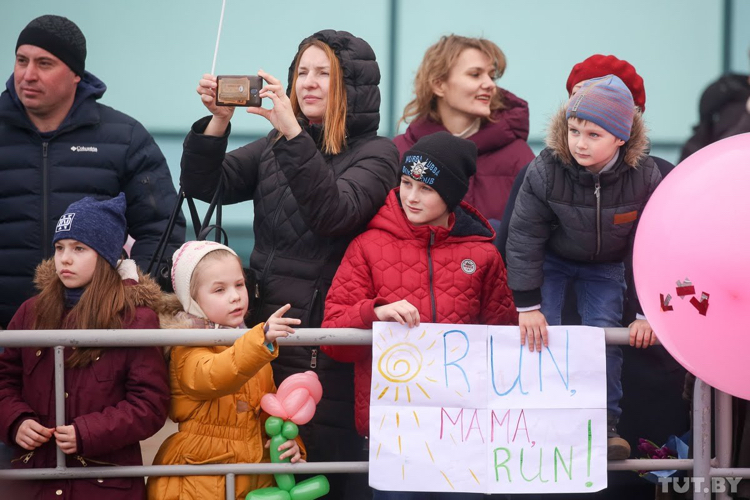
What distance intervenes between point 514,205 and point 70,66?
6.01 ft

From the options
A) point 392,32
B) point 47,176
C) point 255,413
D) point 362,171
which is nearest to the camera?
point 255,413

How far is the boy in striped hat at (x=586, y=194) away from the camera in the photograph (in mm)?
3979

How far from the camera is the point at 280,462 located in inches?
150

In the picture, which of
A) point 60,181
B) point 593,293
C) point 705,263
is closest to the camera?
point 705,263

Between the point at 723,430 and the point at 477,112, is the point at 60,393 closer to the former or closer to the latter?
the point at 723,430

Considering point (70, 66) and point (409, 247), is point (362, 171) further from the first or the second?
point (70, 66)

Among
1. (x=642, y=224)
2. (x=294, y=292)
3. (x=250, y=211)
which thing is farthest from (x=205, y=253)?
(x=250, y=211)

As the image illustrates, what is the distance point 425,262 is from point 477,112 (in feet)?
4.05

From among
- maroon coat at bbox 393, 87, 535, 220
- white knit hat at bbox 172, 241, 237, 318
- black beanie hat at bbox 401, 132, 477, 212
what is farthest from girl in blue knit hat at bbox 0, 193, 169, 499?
maroon coat at bbox 393, 87, 535, 220

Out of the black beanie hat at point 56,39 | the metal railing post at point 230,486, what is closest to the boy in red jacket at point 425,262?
the metal railing post at point 230,486

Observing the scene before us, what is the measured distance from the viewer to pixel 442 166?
4.04 meters

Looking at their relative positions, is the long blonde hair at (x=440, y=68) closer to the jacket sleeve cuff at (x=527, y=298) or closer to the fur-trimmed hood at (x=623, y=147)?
the fur-trimmed hood at (x=623, y=147)

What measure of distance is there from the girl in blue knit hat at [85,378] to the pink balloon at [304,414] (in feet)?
1.35

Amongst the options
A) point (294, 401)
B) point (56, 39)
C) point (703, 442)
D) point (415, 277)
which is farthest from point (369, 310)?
point (56, 39)
